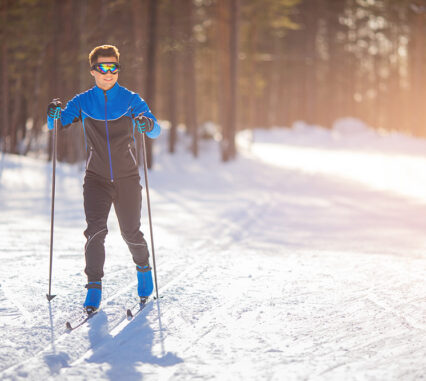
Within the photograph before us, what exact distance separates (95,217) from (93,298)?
685mm

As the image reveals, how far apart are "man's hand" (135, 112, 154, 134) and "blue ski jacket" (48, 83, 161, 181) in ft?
0.15

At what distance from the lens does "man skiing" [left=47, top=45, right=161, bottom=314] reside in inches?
193

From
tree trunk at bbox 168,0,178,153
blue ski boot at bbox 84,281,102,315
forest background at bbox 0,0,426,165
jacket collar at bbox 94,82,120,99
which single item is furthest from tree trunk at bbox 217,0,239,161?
blue ski boot at bbox 84,281,102,315

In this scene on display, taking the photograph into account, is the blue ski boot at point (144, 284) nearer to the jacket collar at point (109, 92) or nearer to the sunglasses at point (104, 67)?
the jacket collar at point (109, 92)

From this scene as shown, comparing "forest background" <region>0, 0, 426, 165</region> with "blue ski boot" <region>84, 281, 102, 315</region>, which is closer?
"blue ski boot" <region>84, 281, 102, 315</region>

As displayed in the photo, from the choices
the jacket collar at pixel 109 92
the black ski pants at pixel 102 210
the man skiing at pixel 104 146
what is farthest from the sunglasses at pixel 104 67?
the black ski pants at pixel 102 210

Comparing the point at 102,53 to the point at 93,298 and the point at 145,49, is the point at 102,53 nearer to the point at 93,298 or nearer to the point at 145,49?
the point at 93,298

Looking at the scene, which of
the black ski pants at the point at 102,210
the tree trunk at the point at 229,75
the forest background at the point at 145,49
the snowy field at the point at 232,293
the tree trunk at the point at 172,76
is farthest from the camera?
the tree trunk at the point at 229,75

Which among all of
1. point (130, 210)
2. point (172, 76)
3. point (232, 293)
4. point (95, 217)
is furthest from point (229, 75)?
point (95, 217)

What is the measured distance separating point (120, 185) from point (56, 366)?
1710mm

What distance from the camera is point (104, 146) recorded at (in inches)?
194

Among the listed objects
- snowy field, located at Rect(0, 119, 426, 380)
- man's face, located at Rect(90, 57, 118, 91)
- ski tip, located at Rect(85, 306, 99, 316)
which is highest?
man's face, located at Rect(90, 57, 118, 91)

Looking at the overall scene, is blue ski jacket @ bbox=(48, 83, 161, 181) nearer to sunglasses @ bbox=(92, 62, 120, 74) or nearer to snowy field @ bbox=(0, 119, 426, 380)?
sunglasses @ bbox=(92, 62, 120, 74)

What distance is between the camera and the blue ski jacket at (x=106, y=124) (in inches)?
193
